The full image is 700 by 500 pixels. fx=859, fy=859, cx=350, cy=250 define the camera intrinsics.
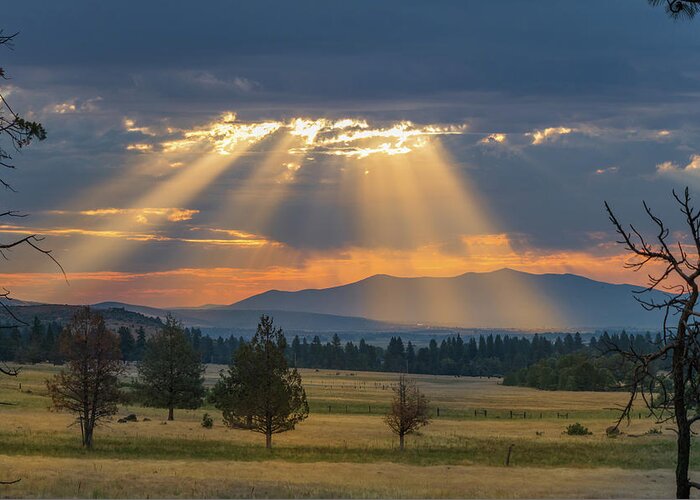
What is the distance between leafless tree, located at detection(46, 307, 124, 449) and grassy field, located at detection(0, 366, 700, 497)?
106 inches

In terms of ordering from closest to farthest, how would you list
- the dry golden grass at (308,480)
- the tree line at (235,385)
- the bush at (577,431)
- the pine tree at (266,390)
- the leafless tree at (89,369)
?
the dry golden grass at (308,480)
the leafless tree at (89,369)
the tree line at (235,385)
the pine tree at (266,390)
the bush at (577,431)

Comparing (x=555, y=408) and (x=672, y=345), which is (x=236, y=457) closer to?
(x=672, y=345)

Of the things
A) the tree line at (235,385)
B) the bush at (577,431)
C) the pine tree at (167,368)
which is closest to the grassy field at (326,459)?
the bush at (577,431)

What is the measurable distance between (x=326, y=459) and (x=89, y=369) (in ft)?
61.2

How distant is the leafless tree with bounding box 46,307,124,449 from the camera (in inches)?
2398

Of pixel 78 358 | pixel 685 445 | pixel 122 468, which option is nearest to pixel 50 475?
pixel 122 468

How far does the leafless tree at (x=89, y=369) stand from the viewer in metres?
60.9

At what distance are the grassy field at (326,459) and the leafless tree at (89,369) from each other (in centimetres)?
269

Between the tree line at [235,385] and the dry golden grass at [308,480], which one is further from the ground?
the tree line at [235,385]

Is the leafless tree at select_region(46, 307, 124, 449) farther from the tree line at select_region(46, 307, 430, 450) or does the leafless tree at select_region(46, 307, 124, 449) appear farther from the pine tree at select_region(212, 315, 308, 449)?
the pine tree at select_region(212, 315, 308, 449)

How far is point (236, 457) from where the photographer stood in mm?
56531

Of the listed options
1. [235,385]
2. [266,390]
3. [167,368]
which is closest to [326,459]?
Answer: [266,390]

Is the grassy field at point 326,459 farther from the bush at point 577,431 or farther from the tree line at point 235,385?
the tree line at point 235,385

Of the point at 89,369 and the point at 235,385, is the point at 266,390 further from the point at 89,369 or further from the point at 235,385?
the point at 89,369
